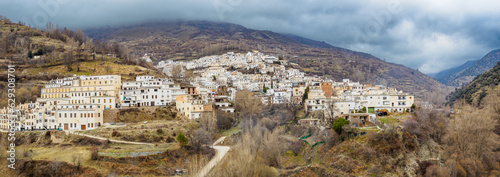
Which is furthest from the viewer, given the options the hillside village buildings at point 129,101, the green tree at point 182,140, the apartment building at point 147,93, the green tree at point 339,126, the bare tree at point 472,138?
the apartment building at point 147,93

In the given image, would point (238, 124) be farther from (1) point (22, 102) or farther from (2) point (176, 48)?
(2) point (176, 48)

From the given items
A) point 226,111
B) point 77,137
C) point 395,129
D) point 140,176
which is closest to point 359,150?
point 395,129

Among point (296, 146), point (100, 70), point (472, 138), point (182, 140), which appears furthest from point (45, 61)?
point (472, 138)

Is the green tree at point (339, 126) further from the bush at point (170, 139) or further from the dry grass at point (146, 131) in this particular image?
the bush at point (170, 139)

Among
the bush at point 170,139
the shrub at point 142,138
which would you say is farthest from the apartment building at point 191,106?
the shrub at point 142,138

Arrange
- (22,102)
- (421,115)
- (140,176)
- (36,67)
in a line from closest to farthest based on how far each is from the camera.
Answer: (140,176), (421,115), (22,102), (36,67)

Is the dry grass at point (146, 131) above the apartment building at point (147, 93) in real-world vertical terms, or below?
below

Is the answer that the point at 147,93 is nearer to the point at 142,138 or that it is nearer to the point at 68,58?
the point at 142,138

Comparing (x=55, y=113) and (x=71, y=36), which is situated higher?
(x=71, y=36)

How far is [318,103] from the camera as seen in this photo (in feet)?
197

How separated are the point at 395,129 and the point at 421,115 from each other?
4.67 metres

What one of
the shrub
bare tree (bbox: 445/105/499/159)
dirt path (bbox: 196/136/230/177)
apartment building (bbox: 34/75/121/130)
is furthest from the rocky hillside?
bare tree (bbox: 445/105/499/159)

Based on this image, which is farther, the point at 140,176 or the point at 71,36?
the point at 71,36

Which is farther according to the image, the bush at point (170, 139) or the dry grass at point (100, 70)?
the dry grass at point (100, 70)
